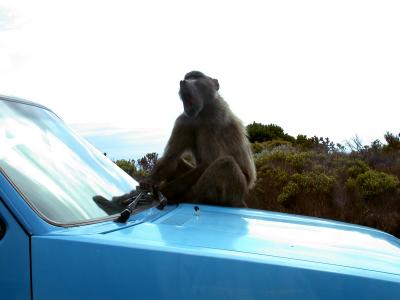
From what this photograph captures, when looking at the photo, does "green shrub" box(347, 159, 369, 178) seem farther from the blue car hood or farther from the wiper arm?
the wiper arm

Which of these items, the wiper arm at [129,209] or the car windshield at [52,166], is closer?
the car windshield at [52,166]

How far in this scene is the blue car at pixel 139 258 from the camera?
1697mm

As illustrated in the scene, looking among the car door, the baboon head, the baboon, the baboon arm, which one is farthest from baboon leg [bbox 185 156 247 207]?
the car door

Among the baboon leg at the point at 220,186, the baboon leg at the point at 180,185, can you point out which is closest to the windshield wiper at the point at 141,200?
the baboon leg at the point at 180,185

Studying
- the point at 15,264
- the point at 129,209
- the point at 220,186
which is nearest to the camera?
the point at 15,264

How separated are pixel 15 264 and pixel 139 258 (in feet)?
1.38

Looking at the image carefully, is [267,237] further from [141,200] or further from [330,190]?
[330,190]

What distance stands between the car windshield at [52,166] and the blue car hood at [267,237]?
28cm

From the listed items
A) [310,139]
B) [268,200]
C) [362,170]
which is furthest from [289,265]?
[310,139]

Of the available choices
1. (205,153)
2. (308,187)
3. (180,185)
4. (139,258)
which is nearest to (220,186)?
(180,185)

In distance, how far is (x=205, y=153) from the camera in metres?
5.75

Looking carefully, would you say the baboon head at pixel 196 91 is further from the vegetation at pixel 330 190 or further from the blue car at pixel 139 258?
the blue car at pixel 139 258

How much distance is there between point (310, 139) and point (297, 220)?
38.4 ft

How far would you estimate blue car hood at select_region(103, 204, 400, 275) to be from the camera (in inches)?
74.3
